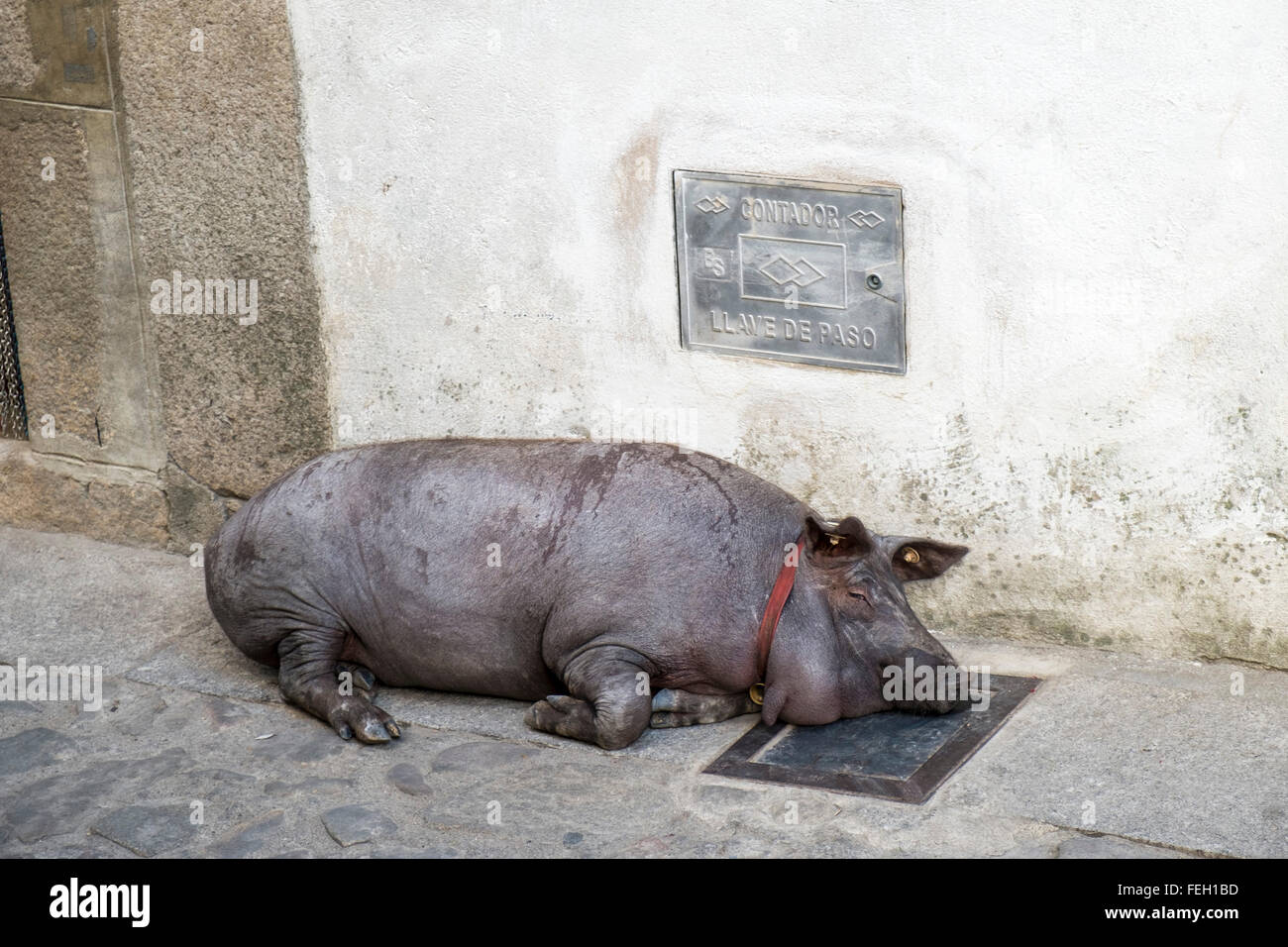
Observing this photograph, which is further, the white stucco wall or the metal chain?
the metal chain

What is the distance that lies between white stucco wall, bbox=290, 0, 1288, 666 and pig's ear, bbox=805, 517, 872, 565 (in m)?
0.47

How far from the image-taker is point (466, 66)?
6.05 metres

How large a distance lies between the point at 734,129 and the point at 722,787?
7.18 ft

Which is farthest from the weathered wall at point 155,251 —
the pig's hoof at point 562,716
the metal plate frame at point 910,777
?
the metal plate frame at point 910,777

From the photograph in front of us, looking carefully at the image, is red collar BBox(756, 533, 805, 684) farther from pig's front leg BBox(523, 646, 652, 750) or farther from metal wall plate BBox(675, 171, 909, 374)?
metal wall plate BBox(675, 171, 909, 374)

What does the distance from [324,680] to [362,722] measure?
1.05 feet

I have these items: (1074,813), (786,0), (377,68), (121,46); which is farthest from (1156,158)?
(121,46)

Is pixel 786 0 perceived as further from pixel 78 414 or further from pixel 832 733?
pixel 78 414

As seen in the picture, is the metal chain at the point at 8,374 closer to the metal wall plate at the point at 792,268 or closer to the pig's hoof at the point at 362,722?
the pig's hoof at the point at 362,722

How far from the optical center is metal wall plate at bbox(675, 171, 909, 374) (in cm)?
555

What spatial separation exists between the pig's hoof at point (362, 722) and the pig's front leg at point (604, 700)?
0.52m

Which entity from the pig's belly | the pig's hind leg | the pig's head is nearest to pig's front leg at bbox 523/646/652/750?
the pig's belly

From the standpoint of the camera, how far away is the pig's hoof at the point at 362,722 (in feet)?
17.9

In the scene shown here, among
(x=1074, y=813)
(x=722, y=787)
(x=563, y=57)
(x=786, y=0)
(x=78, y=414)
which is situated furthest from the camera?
(x=78, y=414)
